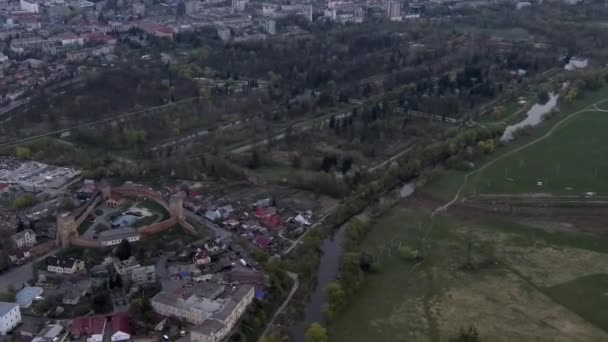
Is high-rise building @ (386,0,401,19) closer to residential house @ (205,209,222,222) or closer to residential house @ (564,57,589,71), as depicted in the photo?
residential house @ (564,57,589,71)

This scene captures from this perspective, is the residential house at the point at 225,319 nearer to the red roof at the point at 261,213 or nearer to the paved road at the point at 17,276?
the red roof at the point at 261,213

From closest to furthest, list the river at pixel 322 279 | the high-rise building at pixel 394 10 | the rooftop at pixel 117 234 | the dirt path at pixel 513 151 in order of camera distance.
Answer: the river at pixel 322 279, the rooftop at pixel 117 234, the dirt path at pixel 513 151, the high-rise building at pixel 394 10

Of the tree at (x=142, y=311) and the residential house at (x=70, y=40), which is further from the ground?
the residential house at (x=70, y=40)

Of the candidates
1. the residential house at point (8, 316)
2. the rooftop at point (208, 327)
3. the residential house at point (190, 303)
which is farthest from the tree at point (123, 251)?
the rooftop at point (208, 327)

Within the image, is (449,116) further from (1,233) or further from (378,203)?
(1,233)

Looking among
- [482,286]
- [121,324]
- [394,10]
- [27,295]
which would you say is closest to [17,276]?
[27,295]

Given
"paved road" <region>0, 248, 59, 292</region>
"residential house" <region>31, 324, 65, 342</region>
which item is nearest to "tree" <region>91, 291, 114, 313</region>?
"residential house" <region>31, 324, 65, 342</region>

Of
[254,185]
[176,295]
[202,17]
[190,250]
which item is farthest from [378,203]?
[202,17]
